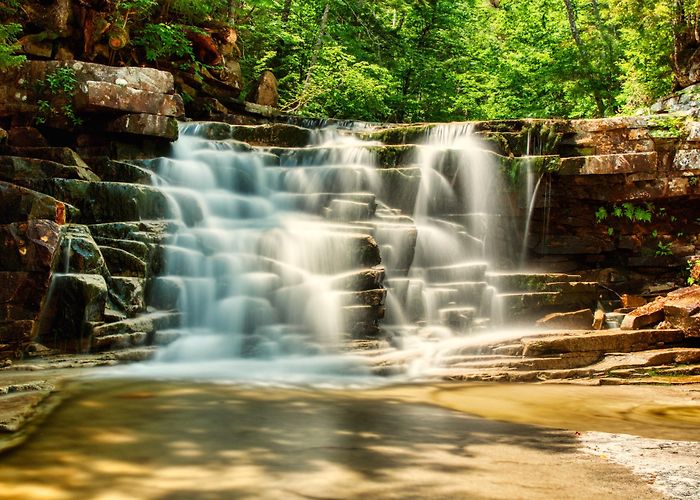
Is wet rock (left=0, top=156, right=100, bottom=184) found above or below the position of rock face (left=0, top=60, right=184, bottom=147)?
below

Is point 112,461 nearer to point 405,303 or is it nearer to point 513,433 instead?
point 513,433

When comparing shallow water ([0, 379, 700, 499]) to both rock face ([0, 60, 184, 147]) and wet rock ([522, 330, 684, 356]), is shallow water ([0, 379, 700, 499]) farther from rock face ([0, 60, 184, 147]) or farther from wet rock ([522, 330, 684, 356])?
rock face ([0, 60, 184, 147])

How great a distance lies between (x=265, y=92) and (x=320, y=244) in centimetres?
967

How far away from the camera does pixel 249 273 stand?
28.0 ft

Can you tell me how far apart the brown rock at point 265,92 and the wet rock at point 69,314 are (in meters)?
11.2

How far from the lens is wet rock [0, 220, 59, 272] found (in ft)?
20.9

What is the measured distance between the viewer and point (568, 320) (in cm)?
942

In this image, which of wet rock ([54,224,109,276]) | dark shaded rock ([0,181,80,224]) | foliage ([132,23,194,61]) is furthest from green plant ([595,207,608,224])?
foliage ([132,23,194,61])

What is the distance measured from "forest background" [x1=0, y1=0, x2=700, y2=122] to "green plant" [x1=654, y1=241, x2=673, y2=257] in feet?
14.2

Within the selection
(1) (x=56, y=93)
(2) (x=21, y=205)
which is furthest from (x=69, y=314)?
(1) (x=56, y=93)

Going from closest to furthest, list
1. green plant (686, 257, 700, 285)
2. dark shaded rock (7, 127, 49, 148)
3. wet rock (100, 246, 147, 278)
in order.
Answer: wet rock (100, 246, 147, 278), dark shaded rock (7, 127, 49, 148), green plant (686, 257, 700, 285)

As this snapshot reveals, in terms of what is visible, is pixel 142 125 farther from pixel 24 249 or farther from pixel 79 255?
pixel 24 249

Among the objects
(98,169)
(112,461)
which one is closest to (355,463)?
(112,461)

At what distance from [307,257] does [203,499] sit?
6198 millimetres
